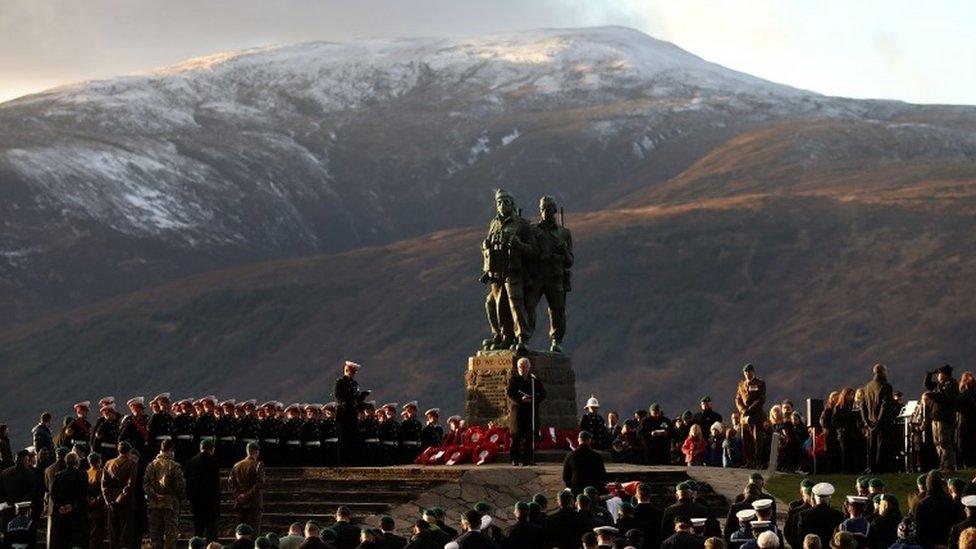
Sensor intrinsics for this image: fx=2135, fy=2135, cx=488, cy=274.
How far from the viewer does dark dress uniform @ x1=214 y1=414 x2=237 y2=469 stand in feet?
116

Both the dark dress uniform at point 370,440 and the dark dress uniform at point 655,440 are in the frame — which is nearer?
the dark dress uniform at point 370,440

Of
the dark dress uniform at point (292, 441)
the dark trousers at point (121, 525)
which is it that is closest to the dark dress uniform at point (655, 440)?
the dark dress uniform at point (292, 441)

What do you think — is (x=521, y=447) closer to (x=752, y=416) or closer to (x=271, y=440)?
(x=752, y=416)

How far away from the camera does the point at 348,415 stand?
34406mm

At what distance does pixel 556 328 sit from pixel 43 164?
5183 inches

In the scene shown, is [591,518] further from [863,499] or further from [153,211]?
[153,211]

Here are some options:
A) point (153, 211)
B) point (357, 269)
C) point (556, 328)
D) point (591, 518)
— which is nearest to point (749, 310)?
point (357, 269)

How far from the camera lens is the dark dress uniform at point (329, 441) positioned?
36.3m

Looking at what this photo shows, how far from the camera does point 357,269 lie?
144m

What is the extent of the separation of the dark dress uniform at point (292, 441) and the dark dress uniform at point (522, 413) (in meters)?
4.59

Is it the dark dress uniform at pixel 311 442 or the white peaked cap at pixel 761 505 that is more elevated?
the dark dress uniform at pixel 311 442

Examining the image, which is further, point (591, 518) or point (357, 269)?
point (357, 269)

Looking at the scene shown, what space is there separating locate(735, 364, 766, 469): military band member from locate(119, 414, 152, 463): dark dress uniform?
31.0ft

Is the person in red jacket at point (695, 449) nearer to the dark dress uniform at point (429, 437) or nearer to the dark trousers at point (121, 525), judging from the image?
the dark dress uniform at point (429, 437)
